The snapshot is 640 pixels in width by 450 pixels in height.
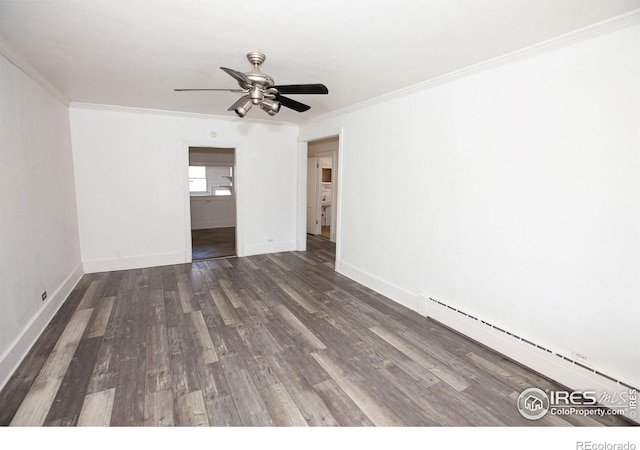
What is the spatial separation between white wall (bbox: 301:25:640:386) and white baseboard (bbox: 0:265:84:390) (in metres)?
3.51

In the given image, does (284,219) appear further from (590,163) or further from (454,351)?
(590,163)

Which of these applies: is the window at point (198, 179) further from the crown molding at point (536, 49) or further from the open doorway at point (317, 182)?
the crown molding at point (536, 49)

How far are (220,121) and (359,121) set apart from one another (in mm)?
2408

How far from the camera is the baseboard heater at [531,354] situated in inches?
81.8

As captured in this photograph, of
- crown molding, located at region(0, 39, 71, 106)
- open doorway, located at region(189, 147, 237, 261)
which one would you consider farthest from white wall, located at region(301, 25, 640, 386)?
open doorway, located at region(189, 147, 237, 261)

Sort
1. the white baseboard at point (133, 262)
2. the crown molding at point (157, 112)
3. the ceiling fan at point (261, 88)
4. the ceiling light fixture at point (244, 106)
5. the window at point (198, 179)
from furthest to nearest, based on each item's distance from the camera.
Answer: the window at point (198, 179)
the white baseboard at point (133, 262)
the crown molding at point (157, 112)
the ceiling light fixture at point (244, 106)
the ceiling fan at point (261, 88)

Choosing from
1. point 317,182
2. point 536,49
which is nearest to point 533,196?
point 536,49

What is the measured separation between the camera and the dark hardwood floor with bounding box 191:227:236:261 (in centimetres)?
592

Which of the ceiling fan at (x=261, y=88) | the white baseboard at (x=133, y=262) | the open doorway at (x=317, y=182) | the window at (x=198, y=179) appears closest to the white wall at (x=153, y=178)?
the white baseboard at (x=133, y=262)

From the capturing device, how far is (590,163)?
2.09 m

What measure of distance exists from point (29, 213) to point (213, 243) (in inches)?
163

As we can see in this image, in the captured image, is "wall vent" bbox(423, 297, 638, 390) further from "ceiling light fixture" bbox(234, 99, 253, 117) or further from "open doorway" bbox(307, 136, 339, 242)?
"open doorway" bbox(307, 136, 339, 242)

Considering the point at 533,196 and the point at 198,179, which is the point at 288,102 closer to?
the point at 533,196

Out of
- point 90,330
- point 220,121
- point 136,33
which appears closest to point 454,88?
point 136,33
